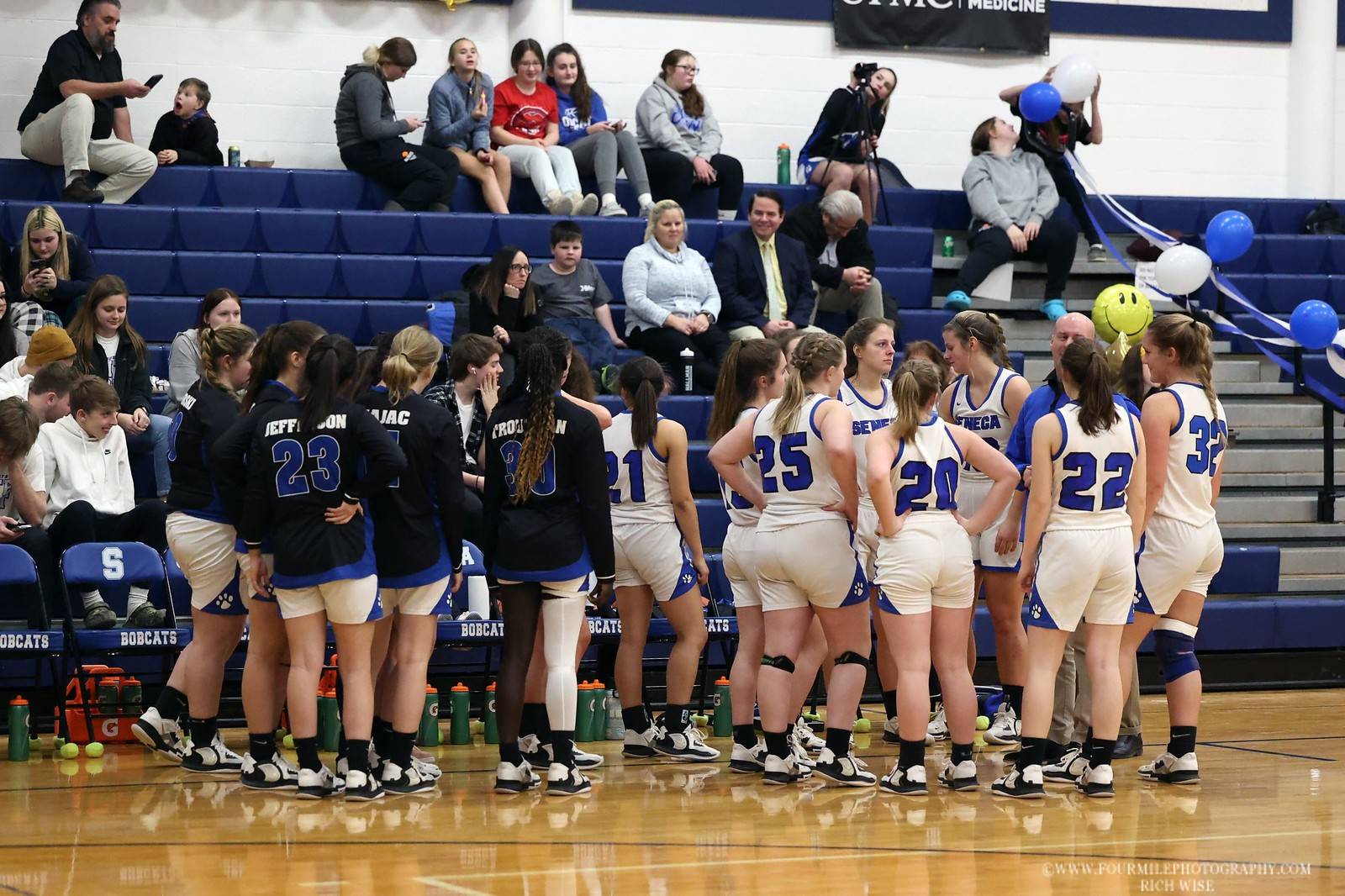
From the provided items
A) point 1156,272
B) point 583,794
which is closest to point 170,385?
point 583,794

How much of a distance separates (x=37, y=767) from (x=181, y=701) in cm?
62

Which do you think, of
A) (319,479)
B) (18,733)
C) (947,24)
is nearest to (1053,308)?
(947,24)

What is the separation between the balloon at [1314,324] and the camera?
10.3 meters

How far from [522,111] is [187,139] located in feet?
7.32

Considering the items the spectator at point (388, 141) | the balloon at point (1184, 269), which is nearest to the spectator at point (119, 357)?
the spectator at point (388, 141)

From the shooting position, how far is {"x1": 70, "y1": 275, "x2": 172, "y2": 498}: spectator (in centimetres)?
870

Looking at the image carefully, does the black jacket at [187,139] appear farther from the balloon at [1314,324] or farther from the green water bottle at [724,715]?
the balloon at [1314,324]

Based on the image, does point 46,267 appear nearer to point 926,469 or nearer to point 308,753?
point 308,753

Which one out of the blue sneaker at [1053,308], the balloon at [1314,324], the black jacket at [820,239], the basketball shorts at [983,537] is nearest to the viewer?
the basketball shorts at [983,537]

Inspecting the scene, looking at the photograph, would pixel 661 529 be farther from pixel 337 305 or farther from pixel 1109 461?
pixel 337 305

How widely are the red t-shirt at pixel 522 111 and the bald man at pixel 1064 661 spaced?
18.2ft

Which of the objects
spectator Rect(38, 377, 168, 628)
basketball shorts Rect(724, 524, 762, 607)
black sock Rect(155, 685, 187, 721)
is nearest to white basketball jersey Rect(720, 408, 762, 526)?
basketball shorts Rect(724, 524, 762, 607)

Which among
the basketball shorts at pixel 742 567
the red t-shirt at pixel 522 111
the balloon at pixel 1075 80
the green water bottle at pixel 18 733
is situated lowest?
the green water bottle at pixel 18 733

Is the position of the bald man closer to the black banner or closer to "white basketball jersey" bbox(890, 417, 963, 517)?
"white basketball jersey" bbox(890, 417, 963, 517)
